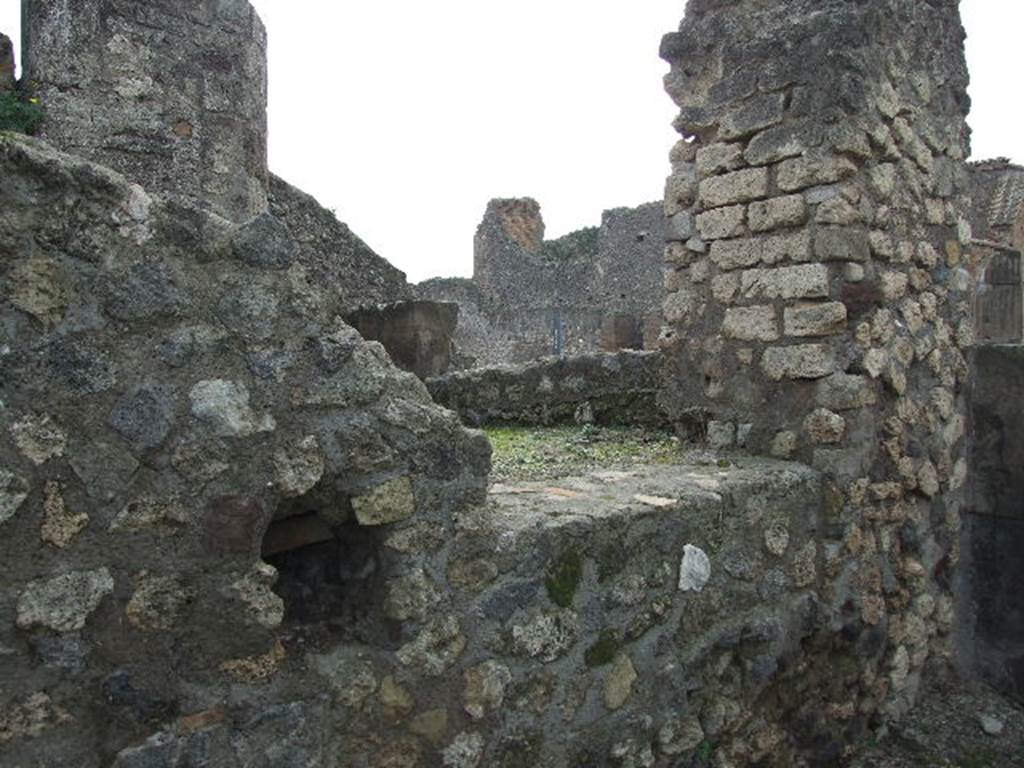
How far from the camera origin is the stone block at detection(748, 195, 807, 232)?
3.84 meters

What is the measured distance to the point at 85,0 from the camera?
538 centimetres

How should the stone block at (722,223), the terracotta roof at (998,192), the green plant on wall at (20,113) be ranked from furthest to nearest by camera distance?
the terracotta roof at (998,192) → the green plant on wall at (20,113) → the stone block at (722,223)

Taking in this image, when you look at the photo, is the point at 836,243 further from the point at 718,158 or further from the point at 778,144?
the point at 718,158

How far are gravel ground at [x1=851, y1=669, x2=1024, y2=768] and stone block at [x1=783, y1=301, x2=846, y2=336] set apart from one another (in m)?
1.88

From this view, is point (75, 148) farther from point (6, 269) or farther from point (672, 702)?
point (672, 702)

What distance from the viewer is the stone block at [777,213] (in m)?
3.84

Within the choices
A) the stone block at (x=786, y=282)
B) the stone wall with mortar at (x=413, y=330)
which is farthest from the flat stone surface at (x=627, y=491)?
the stone wall with mortar at (x=413, y=330)

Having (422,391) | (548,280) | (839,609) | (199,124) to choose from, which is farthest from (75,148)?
(548,280)

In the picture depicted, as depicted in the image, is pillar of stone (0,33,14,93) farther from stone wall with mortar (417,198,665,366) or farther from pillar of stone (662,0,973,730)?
stone wall with mortar (417,198,665,366)

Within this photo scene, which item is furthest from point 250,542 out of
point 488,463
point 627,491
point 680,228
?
point 680,228

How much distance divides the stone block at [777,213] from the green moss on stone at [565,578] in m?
1.94

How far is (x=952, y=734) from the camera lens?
4176mm

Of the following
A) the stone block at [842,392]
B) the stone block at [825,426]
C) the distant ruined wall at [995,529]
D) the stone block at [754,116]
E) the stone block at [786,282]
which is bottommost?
the distant ruined wall at [995,529]

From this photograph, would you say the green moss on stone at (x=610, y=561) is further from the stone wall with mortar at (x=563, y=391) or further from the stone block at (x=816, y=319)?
the stone wall with mortar at (x=563, y=391)
